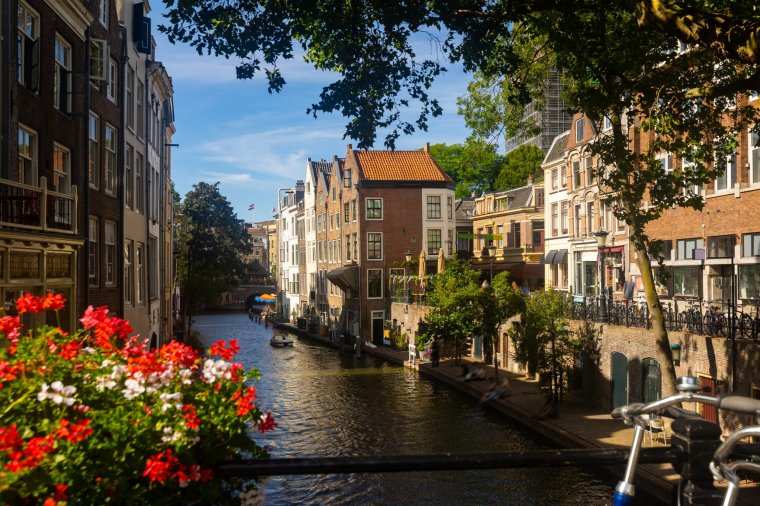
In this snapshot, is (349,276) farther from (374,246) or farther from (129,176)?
(129,176)

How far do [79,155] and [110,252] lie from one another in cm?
461

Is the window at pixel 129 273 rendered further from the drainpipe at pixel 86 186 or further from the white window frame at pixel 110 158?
the drainpipe at pixel 86 186

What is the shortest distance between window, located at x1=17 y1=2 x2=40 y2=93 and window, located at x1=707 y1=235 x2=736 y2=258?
23.8m

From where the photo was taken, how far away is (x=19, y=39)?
17.1 metres

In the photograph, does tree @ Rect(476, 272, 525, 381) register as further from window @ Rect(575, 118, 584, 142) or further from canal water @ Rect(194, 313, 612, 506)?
window @ Rect(575, 118, 584, 142)

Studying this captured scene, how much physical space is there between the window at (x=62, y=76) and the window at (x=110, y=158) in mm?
3816

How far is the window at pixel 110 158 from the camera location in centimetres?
2443

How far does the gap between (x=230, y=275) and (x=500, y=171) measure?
116ft

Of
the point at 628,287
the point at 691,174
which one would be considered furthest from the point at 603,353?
the point at 691,174

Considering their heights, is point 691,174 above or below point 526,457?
above

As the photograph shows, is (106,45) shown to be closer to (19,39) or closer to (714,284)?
(19,39)

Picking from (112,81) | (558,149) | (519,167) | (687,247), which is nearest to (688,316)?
(687,247)

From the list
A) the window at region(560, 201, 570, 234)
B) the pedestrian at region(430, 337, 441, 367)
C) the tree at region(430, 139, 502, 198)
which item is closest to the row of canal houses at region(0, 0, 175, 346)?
the pedestrian at region(430, 337, 441, 367)

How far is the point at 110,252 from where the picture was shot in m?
24.6
